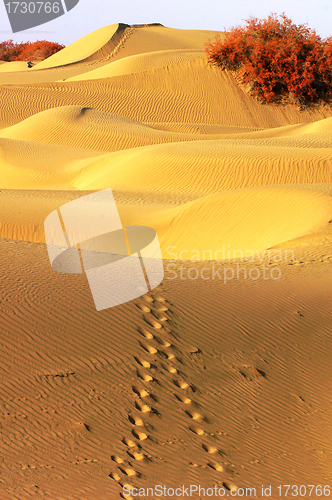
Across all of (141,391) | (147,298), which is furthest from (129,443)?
(147,298)

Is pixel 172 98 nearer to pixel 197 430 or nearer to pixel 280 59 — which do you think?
pixel 280 59

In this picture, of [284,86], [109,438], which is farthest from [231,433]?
[284,86]

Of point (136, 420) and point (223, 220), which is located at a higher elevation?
point (136, 420)

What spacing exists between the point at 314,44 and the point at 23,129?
1675 cm

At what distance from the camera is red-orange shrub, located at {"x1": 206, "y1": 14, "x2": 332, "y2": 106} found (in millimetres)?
27781

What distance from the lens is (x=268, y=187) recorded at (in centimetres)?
1032

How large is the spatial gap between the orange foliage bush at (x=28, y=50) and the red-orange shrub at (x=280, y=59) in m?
39.7

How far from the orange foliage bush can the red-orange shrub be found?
39.7 metres

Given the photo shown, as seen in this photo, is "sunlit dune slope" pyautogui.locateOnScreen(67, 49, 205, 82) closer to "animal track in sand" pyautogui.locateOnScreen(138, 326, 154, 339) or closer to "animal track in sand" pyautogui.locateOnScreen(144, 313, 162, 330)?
"animal track in sand" pyautogui.locateOnScreen(144, 313, 162, 330)

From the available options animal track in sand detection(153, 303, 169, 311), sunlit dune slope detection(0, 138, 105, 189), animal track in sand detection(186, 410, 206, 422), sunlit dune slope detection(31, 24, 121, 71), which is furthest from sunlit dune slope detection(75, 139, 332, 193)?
sunlit dune slope detection(31, 24, 121, 71)

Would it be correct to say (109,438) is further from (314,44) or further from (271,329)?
(314,44)

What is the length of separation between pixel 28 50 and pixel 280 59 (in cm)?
4458

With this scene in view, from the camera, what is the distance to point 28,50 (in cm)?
6338

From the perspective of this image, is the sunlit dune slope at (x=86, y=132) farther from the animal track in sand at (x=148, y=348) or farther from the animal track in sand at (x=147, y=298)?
the animal track in sand at (x=148, y=348)
